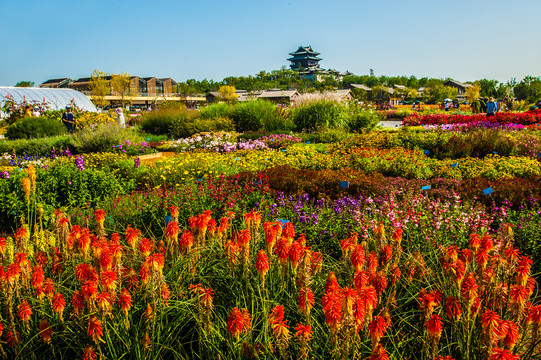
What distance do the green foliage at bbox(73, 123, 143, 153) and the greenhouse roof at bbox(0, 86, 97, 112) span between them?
24143mm

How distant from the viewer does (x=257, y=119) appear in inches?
652

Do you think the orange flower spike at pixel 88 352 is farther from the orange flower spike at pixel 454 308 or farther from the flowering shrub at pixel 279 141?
the flowering shrub at pixel 279 141

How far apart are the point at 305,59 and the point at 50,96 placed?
96.6 metres

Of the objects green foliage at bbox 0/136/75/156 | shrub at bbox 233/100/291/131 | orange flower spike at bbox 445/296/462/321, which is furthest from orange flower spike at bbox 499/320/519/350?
shrub at bbox 233/100/291/131

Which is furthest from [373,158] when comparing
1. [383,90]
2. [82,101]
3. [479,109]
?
[383,90]

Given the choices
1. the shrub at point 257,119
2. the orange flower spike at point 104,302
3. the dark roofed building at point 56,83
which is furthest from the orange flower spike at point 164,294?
the dark roofed building at point 56,83

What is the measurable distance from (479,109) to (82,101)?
3288cm

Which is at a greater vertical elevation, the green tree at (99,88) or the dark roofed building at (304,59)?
the dark roofed building at (304,59)

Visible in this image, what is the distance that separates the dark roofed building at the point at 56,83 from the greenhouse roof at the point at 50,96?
205 ft

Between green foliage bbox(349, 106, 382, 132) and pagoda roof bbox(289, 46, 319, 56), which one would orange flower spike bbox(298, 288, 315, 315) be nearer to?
green foliage bbox(349, 106, 382, 132)

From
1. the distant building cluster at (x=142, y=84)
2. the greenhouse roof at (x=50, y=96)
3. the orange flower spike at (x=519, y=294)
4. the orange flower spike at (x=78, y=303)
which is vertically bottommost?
the orange flower spike at (x=78, y=303)

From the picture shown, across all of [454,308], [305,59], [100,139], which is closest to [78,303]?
[454,308]

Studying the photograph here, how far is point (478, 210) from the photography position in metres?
4.96

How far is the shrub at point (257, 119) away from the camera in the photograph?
54.5 ft
